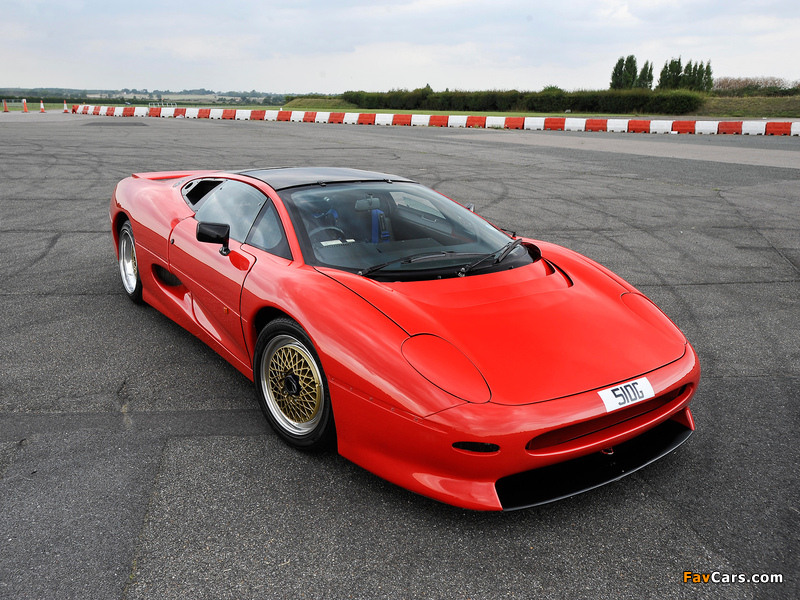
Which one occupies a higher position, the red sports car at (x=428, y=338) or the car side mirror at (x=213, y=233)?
the car side mirror at (x=213, y=233)

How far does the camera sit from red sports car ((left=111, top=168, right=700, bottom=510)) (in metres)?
2.24

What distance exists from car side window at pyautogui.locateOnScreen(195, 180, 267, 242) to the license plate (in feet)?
6.97

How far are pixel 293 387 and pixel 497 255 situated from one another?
50.7 inches

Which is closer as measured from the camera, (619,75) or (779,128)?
(779,128)

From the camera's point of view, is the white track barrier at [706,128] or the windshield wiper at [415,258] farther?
the white track barrier at [706,128]

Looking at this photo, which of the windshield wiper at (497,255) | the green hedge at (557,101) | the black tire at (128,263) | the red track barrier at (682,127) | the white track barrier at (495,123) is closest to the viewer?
the windshield wiper at (497,255)

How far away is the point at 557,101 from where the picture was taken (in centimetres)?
3912

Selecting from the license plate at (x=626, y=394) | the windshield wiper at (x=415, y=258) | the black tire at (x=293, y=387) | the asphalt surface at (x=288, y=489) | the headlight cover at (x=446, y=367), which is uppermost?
the windshield wiper at (x=415, y=258)

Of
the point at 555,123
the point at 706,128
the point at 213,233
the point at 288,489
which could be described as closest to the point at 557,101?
the point at 555,123

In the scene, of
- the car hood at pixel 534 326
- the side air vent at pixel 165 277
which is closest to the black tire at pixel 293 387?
the car hood at pixel 534 326

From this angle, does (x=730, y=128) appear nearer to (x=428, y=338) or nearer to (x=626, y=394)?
(x=626, y=394)

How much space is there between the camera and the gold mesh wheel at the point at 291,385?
106 inches

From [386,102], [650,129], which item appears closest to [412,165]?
[650,129]

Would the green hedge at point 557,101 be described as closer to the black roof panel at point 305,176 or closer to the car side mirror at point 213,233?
the black roof panel at point 305,176
